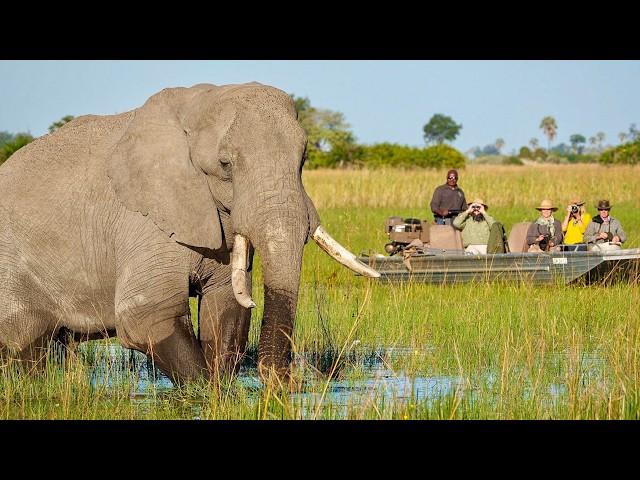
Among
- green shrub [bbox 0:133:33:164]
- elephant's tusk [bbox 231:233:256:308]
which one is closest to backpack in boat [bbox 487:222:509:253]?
elephant's tusk [bbox 231:233:256:308]

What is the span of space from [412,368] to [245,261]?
70.8 inches

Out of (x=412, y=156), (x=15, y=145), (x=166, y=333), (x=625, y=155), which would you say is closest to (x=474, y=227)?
(x=166, y=333)

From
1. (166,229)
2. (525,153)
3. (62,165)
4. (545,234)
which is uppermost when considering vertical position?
(62,165)

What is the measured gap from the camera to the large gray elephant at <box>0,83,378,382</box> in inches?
313

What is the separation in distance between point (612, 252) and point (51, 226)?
8263mm

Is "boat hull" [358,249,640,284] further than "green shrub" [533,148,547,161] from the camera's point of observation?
No

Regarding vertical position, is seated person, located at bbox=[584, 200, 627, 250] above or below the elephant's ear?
below

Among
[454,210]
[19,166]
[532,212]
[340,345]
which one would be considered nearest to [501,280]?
[454,210]

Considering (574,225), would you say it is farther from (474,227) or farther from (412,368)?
(412,368)

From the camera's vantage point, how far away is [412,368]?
30.6 ft

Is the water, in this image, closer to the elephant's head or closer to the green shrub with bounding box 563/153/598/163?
the elephant's head

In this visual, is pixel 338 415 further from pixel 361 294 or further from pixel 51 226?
pixel 361 294

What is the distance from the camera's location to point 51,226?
362 inches

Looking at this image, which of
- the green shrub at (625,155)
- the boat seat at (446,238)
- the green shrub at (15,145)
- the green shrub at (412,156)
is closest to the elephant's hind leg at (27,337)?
the boat seat at (446,238)
